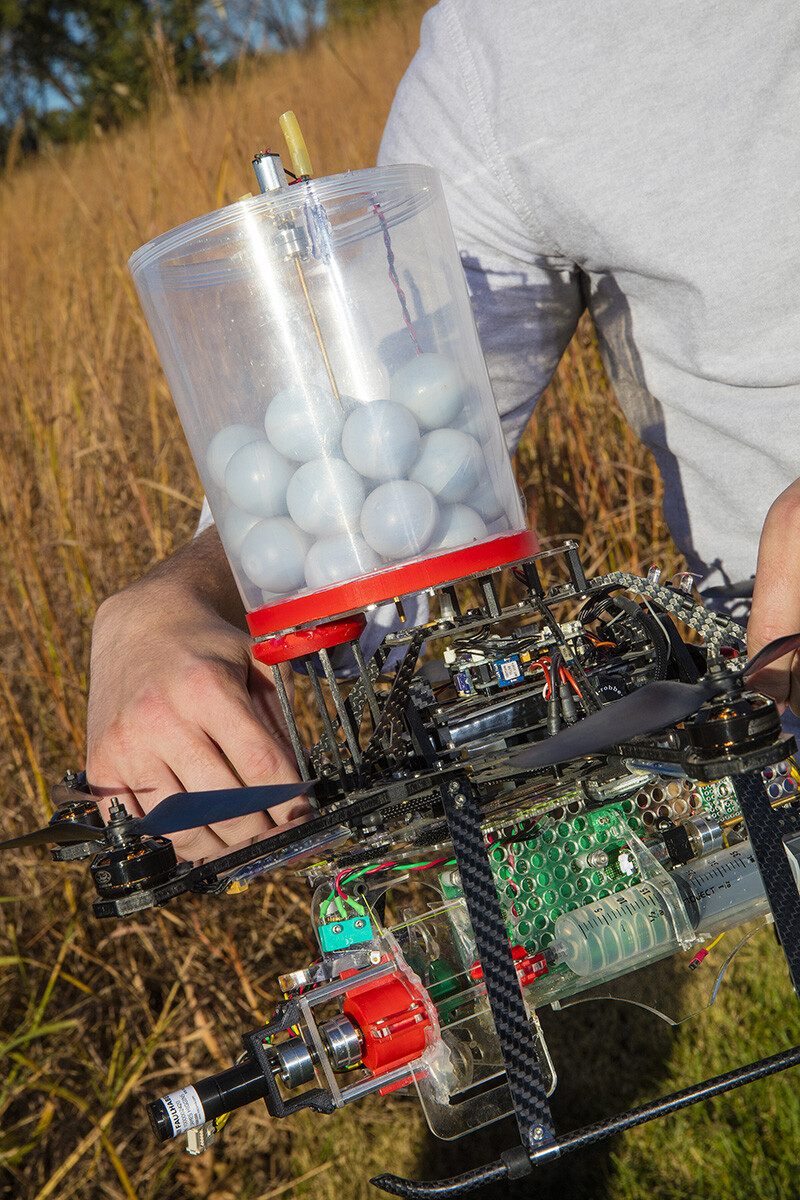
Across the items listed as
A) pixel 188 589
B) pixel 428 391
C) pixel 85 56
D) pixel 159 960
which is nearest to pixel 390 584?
pixel 428 391

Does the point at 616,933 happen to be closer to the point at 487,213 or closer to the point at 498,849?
the point at 498,849

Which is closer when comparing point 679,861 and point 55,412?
point 679,861

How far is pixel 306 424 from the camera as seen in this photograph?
0.72 m

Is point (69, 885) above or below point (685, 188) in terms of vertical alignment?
below

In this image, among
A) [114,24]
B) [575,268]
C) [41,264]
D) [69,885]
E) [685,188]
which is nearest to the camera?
[685,188]

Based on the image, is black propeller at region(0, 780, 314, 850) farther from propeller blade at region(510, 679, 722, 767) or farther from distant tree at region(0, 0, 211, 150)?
distant tree at region(0, 0, 211, 150)

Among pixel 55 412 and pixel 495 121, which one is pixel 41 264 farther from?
pixel 495 121

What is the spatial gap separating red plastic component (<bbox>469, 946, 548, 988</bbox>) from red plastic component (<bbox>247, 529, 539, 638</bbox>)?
0.29 m

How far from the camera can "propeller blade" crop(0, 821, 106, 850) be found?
0.67m

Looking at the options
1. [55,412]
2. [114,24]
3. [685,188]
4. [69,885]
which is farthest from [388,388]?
[114,24]

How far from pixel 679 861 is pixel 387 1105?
4.18 ft

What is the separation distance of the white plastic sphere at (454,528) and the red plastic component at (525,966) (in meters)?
0.32

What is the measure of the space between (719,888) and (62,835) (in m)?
0.52

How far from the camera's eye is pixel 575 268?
1.33 meters
